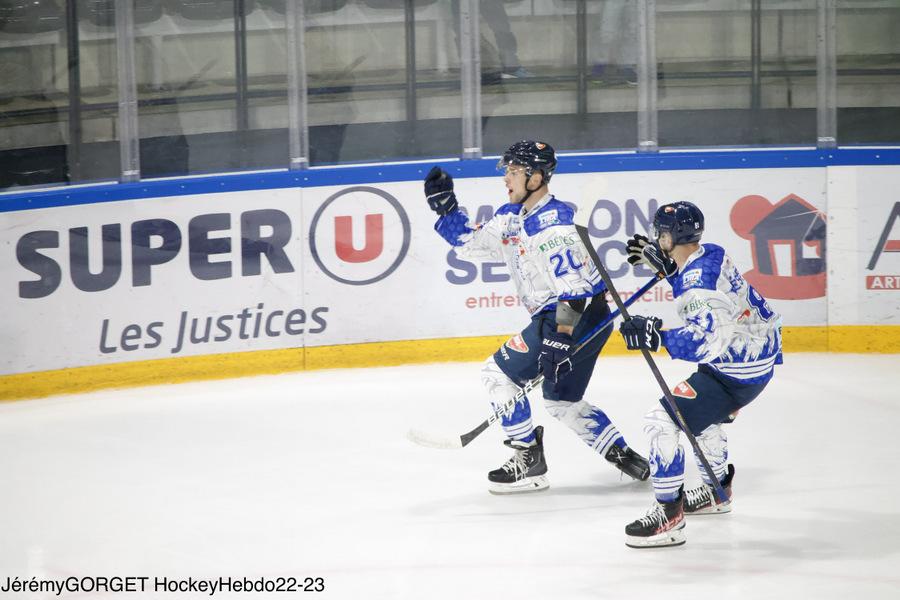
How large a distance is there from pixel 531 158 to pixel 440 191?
1.25 ft

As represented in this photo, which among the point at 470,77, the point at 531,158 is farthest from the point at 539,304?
the point at 470,77

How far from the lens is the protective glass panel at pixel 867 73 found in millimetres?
7734

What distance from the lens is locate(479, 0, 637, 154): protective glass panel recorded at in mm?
7855

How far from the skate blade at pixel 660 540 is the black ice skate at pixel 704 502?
0.34m

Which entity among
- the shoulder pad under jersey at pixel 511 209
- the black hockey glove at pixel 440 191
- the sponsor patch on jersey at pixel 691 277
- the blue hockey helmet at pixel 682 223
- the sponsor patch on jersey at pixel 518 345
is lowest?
the sponsor patch on jersey at pixel 518 345

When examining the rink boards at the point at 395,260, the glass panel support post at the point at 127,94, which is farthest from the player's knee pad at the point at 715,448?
the glass panel support post at the point at 127,94

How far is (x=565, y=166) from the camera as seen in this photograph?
7746 mm

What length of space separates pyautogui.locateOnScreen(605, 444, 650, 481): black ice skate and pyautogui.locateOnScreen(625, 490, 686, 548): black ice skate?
673 millimetres

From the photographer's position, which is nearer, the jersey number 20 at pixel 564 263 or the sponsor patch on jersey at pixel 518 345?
the jersey number 20 at pixel 564 263

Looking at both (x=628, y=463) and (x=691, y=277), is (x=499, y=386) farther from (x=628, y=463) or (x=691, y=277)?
(x=691, y=277)

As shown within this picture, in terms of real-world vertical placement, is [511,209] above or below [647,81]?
below

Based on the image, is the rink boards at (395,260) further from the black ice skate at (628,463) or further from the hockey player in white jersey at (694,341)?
the hockey player in white jersey at (694,341)

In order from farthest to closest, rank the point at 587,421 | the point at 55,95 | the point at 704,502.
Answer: the point at 55,95 < the point at 587,421 < the point at 704,502

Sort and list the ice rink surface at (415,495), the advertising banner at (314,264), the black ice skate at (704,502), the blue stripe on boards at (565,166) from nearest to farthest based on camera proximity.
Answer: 1. the ice rink surface at (415,495)
2. the black ice skate at (704,502)
3. the advertising banner at (314,264)
4. the blue stripe on boards at (565,166)
